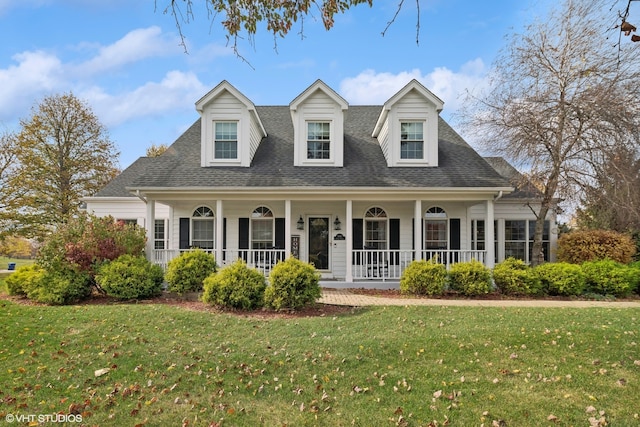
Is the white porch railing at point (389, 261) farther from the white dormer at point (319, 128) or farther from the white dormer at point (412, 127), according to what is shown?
the white dormer at point (319, 128)

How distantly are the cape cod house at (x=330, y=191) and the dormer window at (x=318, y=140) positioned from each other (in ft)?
0.12

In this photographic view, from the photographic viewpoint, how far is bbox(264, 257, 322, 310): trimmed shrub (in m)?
8.47

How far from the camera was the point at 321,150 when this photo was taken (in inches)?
532

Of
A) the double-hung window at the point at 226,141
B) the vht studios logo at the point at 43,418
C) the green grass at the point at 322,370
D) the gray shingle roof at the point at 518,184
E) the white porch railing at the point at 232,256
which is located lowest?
the vht studios logo at the point at 43,418

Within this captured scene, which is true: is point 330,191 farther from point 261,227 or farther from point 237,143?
point 237,143

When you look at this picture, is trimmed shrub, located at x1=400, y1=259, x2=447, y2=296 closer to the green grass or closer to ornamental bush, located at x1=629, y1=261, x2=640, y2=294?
the green grass

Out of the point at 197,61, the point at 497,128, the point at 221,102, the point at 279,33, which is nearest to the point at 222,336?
the point at 197,61

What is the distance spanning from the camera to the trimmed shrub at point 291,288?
8469mm

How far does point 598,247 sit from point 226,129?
13617 millimetres

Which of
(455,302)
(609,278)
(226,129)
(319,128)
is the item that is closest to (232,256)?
(226,129)

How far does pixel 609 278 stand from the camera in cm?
1109

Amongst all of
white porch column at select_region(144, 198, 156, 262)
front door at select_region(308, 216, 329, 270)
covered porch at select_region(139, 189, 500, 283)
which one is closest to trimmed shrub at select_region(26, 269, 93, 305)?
white porch column at select_region(144, 198, 156, 262)

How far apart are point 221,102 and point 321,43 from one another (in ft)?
30.5

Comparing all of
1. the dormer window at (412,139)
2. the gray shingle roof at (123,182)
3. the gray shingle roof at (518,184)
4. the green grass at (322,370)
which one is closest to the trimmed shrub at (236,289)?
the green grass at (322,370)
